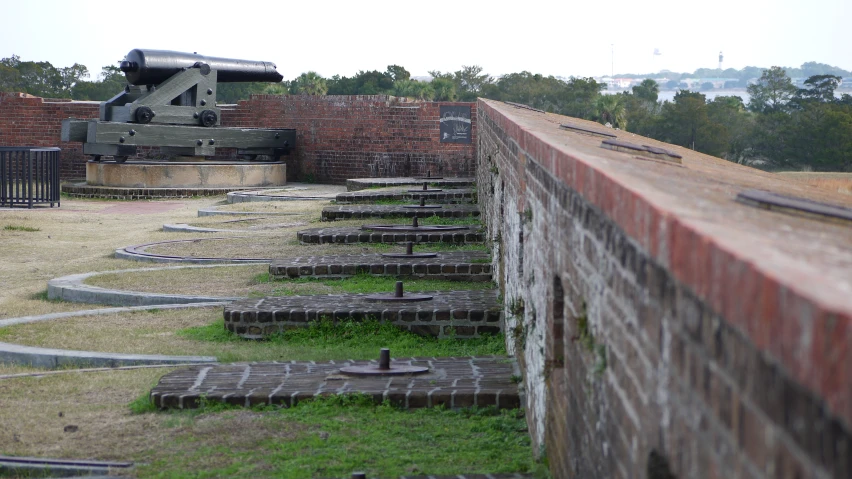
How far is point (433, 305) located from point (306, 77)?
50153mm

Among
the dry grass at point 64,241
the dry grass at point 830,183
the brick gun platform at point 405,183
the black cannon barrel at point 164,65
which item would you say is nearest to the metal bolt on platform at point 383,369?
the dry grass at point 830,183

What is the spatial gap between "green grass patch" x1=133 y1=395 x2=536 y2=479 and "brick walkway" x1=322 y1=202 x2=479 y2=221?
8.30 meters

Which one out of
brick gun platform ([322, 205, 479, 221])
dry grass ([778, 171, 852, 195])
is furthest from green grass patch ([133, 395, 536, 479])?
brick gun platform ([322, 205, 479, 221])

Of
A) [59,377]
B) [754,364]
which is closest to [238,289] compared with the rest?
[59,377]

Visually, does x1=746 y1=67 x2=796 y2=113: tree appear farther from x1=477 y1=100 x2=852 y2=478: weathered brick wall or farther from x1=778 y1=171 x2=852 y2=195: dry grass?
x1=477 y1=100 x2=852 y2=478: weathered brick wall

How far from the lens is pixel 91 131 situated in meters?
21.9

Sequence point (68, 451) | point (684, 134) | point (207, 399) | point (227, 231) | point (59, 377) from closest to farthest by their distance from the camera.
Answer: point (68, 451), point (207, 399), point (59, 377), point (227, 231), point (684, 134)

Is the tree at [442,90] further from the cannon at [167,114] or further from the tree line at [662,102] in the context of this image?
the cannon at [167,114]

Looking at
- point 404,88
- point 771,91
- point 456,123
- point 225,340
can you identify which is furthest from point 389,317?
point 771,91

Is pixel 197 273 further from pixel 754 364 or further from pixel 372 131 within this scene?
pixel 372 131

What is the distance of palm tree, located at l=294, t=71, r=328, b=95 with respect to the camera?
56.6 m

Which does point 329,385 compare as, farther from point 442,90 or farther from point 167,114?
point 442,90

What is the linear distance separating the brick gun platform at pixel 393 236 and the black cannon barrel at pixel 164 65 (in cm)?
1072

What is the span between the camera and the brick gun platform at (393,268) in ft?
33.0
